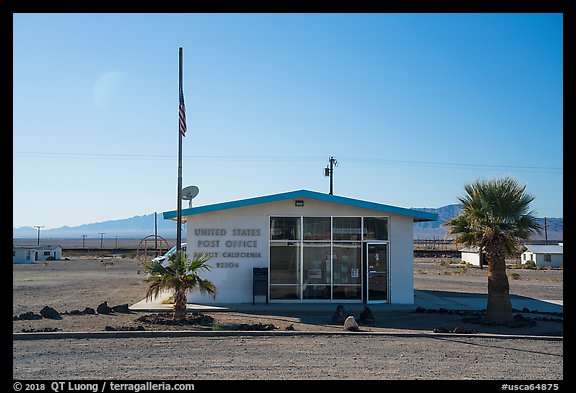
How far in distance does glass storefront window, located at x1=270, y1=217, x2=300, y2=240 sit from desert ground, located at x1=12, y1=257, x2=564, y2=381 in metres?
3.12

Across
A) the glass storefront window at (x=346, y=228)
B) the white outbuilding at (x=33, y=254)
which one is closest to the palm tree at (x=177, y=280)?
the glass storefront window at (x=346, y=228)

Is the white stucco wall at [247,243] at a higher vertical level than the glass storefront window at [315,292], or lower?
higher

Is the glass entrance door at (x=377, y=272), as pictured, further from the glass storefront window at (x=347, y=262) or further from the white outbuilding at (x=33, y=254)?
the white outbuilding at (x=33, y=254)

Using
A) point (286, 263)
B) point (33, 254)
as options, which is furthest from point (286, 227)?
point (33, 254)

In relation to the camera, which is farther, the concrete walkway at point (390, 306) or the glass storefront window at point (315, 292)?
the glass storefront window at point (315, 292)

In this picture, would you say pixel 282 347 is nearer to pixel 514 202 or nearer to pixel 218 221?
pixel 514 202

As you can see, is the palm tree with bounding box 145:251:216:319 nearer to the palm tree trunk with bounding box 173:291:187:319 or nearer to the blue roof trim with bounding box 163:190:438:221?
the palm tree trunk with bounding box 173:291:187:319

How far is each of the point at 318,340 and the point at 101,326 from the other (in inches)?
199

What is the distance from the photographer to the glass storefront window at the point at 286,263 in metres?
19.0

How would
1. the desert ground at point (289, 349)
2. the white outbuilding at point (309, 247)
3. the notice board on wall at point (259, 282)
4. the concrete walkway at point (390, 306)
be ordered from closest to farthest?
1. the desert ground at point (289, 349)
2. the concrete walkway at point (390, 306)
3. the notice board on wall at point (259, 282)
4. the white outbuilding at point (309, 247)

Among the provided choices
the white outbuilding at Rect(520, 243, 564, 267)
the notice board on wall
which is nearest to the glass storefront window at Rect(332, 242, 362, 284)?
the notice board on wall

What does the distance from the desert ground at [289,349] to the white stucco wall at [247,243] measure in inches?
83.8

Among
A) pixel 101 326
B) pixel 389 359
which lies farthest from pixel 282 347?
pixel 101 326

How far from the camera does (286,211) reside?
18938 mm
